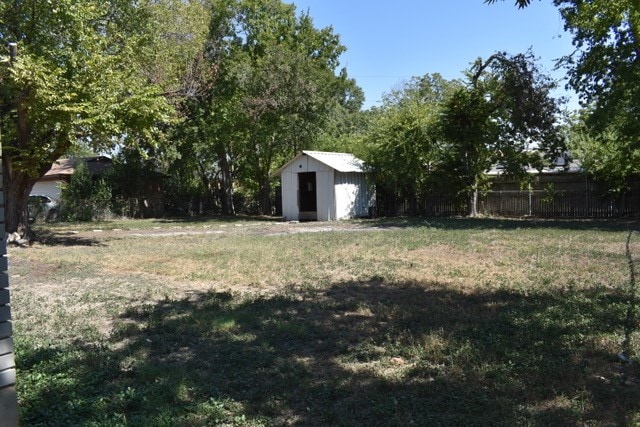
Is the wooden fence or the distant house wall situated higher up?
the distant house wall

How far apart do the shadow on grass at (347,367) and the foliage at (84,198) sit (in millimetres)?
24152

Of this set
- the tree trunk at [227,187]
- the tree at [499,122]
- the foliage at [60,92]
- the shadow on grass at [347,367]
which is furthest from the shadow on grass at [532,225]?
the tree trunk at [227,187]

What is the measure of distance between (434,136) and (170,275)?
17278 mm

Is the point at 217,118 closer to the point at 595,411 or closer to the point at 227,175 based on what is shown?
the point at 227,175

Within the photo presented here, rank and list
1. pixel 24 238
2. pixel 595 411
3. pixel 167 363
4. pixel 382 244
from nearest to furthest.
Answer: pixel 595 411, pixel 167 363, pixel 382 244, pixel 24 238

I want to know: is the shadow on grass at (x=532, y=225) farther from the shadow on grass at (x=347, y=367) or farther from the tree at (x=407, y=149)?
the shadow on grass at (x=347, y=367)

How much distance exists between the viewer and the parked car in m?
28.6

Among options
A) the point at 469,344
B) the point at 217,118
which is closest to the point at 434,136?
the point at 217,118

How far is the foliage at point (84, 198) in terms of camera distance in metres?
28.8

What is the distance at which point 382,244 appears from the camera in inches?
525

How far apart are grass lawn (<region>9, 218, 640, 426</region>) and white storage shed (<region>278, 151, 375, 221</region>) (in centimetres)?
1433

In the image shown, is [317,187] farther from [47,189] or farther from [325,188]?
[47,189]

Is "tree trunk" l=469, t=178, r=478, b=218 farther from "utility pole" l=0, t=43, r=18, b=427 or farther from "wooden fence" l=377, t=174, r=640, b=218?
"utility pole" l=0, t=43, r=18, b=427

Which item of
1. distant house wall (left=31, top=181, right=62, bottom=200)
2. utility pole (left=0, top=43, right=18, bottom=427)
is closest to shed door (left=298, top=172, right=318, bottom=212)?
distant house wall (left=31, top=181, right=62, bottom=200)
